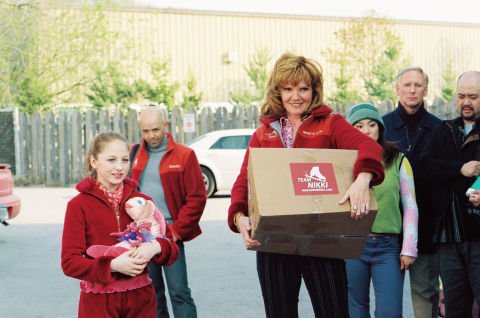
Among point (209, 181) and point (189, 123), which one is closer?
point (209, 181)

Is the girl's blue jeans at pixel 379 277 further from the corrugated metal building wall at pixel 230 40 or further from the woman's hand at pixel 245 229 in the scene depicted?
the corrugated metal building wall at pixel 230 40

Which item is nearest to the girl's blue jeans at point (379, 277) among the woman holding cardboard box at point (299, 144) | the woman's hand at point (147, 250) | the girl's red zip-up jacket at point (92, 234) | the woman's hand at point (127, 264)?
the woman holding cardboard box at point (299, 144)

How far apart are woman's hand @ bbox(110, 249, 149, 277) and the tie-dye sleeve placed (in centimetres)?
170

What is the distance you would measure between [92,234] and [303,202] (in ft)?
3.42

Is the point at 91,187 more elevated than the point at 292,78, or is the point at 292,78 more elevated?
the point at 292,78

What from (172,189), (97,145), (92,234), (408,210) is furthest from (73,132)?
(92,234)

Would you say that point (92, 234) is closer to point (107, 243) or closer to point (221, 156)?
point (107, 243)

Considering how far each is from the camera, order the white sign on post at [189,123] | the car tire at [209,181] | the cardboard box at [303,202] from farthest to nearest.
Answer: the white sign on post at [189,123]
the car tire at [209,181]
the cardboard box at [303,202]

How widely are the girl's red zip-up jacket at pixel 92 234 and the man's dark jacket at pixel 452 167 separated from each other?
5.88ft

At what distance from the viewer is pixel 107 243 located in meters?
3.56

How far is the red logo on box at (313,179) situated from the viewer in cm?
325

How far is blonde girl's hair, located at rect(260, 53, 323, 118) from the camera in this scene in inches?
141

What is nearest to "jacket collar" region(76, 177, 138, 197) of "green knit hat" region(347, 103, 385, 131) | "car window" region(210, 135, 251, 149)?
"green knit hat" region(347, 103, 385, 131)

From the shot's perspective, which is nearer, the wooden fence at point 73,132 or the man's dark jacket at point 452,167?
the man's dark jacket at point 452,167
